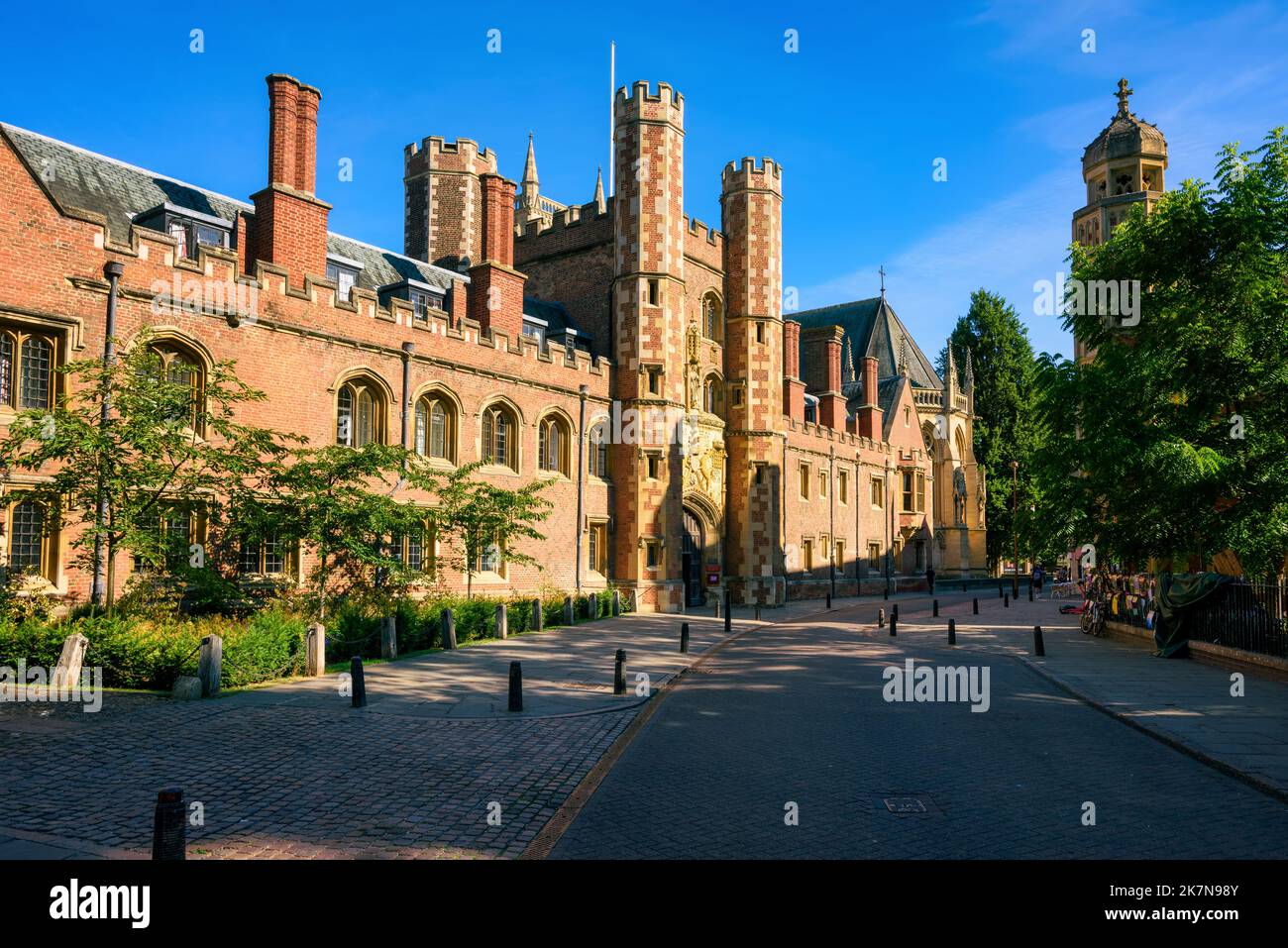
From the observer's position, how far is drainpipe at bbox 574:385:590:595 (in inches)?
1146

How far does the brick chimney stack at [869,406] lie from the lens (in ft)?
169

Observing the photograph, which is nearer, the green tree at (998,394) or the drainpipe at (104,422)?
the drainpipe at (104,422)

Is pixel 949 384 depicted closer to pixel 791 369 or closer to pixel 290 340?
pixel 791 369

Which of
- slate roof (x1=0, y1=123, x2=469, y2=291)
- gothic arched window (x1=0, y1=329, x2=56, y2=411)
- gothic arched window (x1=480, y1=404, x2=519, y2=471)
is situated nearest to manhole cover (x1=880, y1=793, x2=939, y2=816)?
gothic arched window (x1=0, y1=329, x2=56, y2=411)

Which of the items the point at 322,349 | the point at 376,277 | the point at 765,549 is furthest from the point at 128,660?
the point at 765,549

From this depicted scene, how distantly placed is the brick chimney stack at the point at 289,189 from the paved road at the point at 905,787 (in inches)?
604

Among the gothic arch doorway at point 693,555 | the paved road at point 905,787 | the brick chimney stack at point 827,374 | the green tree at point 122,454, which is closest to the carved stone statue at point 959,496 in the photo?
the brick chimney stack at point 827,374

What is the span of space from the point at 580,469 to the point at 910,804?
22.6 m

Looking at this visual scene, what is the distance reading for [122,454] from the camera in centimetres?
1399

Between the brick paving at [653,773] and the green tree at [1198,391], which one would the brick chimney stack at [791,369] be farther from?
the brick paving at [653,773]

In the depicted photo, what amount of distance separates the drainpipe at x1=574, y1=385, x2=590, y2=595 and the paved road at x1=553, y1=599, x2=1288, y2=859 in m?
15.4

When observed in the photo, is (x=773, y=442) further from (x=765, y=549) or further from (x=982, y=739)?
(x=982, y=739)

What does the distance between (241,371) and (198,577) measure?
237 inches

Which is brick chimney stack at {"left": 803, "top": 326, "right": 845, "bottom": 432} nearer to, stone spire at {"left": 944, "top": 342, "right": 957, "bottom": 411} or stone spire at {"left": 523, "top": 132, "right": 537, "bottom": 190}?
stone spire at {"left": 944, "top": 342, "right": 957, "bottom": 411}
